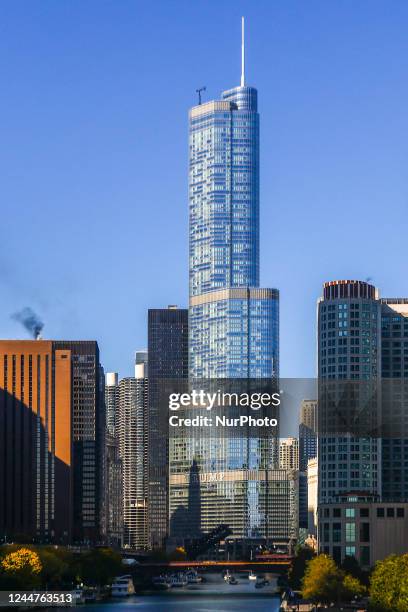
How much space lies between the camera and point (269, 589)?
166375mm

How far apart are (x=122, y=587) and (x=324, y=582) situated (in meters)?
45.2

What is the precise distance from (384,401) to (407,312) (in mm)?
88837

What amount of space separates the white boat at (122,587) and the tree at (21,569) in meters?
25.8

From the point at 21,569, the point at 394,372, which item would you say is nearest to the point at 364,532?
the point at 21,569

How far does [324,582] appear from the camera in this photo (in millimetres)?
108875

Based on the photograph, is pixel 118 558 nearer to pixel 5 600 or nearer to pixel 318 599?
pixel 318 599

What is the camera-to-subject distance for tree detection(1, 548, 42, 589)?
359 feet

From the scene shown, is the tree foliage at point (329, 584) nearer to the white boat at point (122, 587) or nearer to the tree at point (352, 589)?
the tree at point (352, 589)

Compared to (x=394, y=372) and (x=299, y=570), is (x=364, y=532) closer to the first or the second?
(x=299, y=570)

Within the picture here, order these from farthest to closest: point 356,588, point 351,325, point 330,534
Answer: point 351,325, point 330,534, point 356,588

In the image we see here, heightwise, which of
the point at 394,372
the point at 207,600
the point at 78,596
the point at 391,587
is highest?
the point at 394,372

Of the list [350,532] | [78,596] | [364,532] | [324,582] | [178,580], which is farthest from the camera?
[178,580]

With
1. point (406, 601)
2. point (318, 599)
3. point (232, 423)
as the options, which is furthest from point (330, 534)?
point (232, 423)

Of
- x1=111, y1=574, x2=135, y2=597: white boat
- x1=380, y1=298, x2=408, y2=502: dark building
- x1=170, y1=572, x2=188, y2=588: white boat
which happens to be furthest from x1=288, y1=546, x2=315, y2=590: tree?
x1=170, y1=572, x2=188, y2=588: white boat
